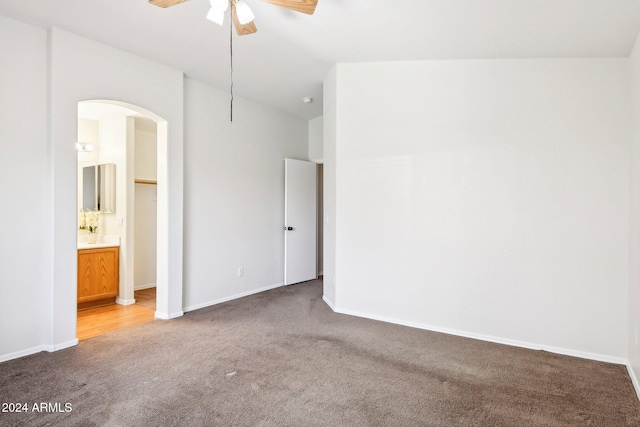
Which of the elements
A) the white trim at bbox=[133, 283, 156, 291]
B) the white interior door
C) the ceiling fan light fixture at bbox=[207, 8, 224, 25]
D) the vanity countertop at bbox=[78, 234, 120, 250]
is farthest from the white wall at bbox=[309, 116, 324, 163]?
the ceiling fan light fixture at bbox=[207, 8, 224, 25]

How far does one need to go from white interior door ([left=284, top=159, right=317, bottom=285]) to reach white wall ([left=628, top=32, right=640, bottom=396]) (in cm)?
386

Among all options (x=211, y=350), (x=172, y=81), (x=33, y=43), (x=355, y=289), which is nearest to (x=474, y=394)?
(x=355, y=289)

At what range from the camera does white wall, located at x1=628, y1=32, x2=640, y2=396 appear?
2405mm

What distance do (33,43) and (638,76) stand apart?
4.57 m

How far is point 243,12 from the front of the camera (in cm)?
223

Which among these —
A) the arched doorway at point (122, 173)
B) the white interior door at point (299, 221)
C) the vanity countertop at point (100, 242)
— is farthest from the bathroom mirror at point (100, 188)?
the white interior door at point (299, 221)

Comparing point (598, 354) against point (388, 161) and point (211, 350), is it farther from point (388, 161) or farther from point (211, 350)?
point (211, 350)

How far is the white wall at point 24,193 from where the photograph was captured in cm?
269

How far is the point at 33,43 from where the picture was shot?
2.82 metres

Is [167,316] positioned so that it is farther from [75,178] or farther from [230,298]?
[75,178]

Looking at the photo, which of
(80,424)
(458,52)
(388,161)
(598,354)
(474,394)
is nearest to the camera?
(80,424)

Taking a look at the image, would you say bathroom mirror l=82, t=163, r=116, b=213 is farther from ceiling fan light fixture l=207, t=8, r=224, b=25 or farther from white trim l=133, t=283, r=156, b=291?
ceiling fan light fixture l=207, t=8, r=224, b=25

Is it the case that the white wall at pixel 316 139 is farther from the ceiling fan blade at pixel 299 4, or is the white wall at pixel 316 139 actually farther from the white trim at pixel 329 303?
the ceiling fan blade at pixel 299 4

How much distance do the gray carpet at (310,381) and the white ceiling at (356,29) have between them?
8.14 feet
